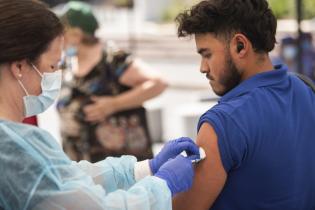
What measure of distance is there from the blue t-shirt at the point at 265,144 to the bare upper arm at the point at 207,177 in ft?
0.07

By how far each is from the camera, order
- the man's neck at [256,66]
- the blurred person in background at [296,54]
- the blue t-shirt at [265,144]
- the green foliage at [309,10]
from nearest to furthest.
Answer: the blue t-shirt at [265,144] → the man's neck at [256,66] → the blurred person in background at [296,54] → the green foliage at [309,10]

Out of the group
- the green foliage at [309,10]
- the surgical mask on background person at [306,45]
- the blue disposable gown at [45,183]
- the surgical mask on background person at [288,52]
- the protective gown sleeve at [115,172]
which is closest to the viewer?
the blue disposable gown at [45,183]

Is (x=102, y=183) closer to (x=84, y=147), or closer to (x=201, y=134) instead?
(x=201, y=134)

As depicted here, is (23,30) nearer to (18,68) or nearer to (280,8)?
(18,68)

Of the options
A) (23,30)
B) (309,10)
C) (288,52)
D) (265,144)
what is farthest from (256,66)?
(309,10)

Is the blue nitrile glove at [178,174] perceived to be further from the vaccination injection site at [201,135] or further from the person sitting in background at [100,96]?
the person sitting in background at [100,96]

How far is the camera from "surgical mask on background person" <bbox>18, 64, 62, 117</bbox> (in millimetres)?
1704

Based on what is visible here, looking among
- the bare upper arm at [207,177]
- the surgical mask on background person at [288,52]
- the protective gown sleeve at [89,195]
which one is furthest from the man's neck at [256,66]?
the surgical mask on background person at [288,52]

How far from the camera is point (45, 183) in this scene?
5.11 feet

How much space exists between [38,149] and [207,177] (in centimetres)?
49

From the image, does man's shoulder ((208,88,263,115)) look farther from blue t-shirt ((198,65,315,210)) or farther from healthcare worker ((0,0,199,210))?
healthcare worker ((0,0,199,210))

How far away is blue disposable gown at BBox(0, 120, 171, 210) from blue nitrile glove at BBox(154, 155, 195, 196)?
2.2 inches

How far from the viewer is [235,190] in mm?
1730

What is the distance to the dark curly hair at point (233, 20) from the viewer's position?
1783 mm
